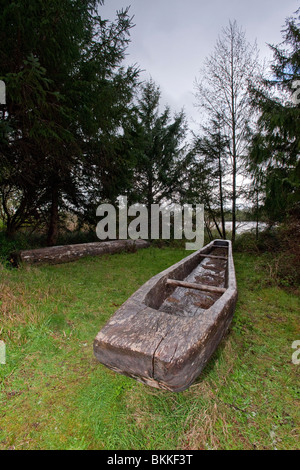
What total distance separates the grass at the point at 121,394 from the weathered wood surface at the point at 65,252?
77.6 inches

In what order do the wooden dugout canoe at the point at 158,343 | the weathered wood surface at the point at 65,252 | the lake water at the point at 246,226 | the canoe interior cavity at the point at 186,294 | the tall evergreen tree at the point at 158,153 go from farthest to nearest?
the tall evergreen tree at the point at 158,153
the lake water at the point at 246,226
the weathered wood surface at the point at 65,252
the canoe interior cavity at the point at 186,294
the wooden dugout canoe at the point at 158,343

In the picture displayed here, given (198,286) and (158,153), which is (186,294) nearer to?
(198,286)

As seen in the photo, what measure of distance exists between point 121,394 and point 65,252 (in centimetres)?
437

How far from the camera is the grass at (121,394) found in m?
1.15

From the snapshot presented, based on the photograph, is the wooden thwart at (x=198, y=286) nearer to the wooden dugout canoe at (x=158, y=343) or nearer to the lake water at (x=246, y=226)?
the wooden dugout canoe at (x=158, y=343)

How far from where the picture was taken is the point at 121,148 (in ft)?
18.6

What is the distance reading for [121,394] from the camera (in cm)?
144

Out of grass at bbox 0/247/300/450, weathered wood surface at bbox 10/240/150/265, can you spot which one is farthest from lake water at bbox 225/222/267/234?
grass at bbox 0/247/300/450

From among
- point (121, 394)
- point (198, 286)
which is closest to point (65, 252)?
point (198, 286)

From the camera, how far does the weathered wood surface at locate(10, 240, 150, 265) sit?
14.2 ft

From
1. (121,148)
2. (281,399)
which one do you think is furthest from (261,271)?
(121,148)

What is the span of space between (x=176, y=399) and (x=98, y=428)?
0.57m

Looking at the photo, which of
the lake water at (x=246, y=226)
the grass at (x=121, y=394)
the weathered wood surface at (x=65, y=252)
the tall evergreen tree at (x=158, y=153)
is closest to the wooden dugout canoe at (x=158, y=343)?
the grass at (x=121, y=394)

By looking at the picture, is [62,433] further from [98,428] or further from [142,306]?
[142,306]
